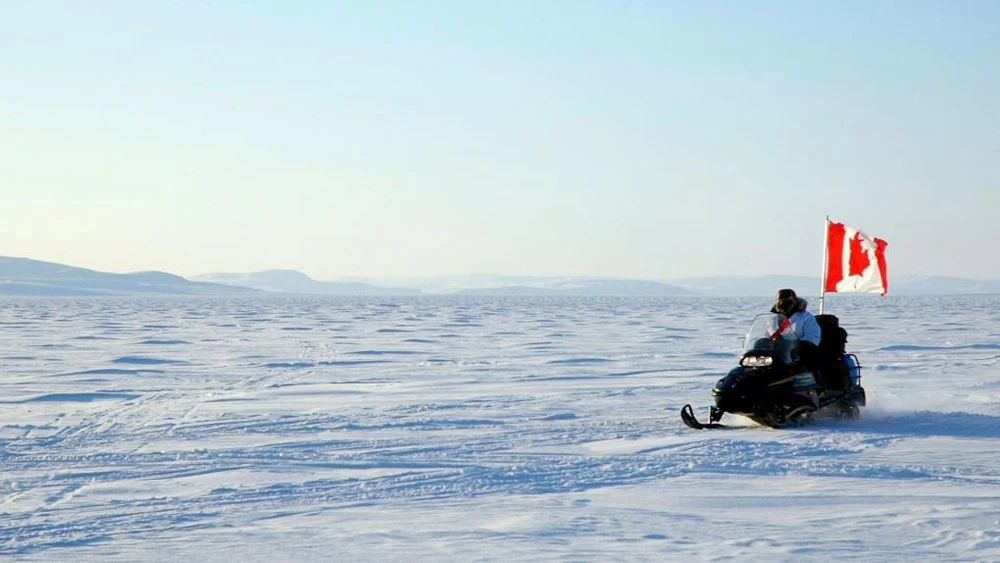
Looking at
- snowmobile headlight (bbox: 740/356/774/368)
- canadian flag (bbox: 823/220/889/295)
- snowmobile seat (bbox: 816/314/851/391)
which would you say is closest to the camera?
snowmobile headlight (bbox: 740/356/774/368)

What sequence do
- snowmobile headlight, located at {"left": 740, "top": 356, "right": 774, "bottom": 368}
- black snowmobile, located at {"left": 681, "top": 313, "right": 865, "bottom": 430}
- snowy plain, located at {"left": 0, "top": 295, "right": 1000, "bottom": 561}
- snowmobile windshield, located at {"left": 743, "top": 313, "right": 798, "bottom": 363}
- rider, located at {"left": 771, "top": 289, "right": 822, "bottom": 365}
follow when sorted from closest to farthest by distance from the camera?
1. snowy plain, located at {"left": 0, "top": 295, "right": 1000, "bottom": 561}
2. black snowmobile, located at {"left": 681, "top": 313, "right": 865, "bottom": 430}
3. snowmobile headlight, located at {"left": 740, "top": 356, "right": 774, "bottom": 368}
4. snowmobile windshield, located at {"left": 743, "top": 313, "right": 798, "bottom": 363}
5. rider, located at {"left": 771, "top": 289, "right": 822, "bottom": 365}

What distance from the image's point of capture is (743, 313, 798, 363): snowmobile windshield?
11.0 meters

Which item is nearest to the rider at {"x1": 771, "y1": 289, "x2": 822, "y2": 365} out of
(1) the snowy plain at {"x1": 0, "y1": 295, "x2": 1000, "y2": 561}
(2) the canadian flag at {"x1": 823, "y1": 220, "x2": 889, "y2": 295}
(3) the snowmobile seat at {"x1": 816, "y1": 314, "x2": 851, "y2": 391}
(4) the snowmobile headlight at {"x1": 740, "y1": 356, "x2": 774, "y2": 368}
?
(3) the snowmobile seat at {"x1": 816, "y1": 314, "x2": 851, "y2": 391}

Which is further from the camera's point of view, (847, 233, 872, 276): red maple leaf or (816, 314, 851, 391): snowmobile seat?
(847, 233, 872, 276): red maple leaf

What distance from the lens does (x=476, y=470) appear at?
8.48 meters

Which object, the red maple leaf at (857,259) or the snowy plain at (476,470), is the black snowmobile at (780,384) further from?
the red maple leaf at (857,259)

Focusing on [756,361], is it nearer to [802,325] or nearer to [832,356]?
[802,325]

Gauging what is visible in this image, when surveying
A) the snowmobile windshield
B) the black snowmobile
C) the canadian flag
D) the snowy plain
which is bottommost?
the snowy plain

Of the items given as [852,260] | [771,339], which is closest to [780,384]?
[771,339]

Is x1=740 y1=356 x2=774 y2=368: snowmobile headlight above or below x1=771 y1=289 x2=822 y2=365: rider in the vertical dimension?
below

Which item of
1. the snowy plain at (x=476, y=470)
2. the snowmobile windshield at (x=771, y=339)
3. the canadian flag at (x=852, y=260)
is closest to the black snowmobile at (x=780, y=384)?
the snowmobile windshield at (x=771, y=339)

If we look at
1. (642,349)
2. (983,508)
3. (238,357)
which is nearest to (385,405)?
(983,508)

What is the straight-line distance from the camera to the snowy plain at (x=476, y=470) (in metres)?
6.22

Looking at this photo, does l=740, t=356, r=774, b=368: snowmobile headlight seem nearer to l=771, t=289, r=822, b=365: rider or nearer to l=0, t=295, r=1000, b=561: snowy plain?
l=771, t=289, r=822, b=365: rider
